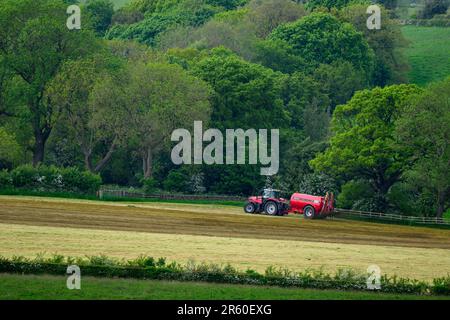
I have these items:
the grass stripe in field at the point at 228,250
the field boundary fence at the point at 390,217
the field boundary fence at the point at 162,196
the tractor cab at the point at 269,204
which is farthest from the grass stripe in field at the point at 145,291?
the field boundary fence at the point at 162,196

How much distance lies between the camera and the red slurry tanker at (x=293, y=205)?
73.9 metres

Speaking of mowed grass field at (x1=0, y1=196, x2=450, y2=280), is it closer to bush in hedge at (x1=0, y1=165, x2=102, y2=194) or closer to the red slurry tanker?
the red slurry tanker

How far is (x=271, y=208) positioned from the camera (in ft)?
247

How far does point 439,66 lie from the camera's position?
16575 cm

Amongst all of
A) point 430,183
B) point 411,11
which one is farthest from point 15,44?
point 411,11

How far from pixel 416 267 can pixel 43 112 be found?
53.6m

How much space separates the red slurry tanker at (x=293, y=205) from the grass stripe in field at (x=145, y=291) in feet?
104

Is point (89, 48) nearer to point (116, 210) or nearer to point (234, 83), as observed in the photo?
point (234, 83)

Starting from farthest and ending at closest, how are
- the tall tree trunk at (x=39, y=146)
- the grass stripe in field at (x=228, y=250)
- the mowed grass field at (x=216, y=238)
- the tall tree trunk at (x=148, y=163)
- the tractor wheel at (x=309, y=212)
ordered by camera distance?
the tall tree trunk at (x=39, y=146) → the tall tree trunk at (x=148, y=163) → the tractor wheel at (x=309, y=212) → the mowed grass field at (x=216, y=238) → the grass stripe in field at (x=228, y=250)

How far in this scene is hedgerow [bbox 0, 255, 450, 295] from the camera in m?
42.5

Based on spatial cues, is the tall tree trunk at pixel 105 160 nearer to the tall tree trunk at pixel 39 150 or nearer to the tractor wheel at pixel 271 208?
the tall tree trunk at pixel 39 150

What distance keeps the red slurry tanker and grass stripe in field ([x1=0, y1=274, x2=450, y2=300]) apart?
31.7 m

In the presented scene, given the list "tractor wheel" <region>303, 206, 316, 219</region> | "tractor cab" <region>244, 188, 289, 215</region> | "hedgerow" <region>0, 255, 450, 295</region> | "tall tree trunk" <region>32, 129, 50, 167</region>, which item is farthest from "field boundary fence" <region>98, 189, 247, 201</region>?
"hedgerow" <region>0, 255, 450, 295</region>

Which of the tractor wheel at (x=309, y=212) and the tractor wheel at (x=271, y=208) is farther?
the tractor wheel at (x=271, y=208)
